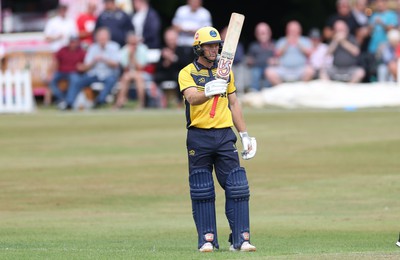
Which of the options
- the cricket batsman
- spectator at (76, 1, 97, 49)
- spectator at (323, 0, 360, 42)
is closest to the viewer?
the cricket batsman

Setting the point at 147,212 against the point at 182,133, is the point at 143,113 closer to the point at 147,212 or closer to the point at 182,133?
the point at 182,133

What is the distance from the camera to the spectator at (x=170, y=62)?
28.5 m

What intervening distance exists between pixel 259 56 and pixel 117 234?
57.4ft

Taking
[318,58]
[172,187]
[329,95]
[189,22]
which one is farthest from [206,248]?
[318,58]

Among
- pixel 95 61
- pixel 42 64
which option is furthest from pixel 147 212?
pixel 42 64

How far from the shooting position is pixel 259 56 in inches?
1169

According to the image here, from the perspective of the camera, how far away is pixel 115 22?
29.5 m

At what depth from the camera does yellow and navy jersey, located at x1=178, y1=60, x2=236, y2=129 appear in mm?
10359

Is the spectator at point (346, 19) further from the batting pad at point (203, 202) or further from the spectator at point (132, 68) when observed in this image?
the batting pad at point (203, 202)

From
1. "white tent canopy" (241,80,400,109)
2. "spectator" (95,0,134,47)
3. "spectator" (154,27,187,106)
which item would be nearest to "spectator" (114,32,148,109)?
"spectator" (154,27,187,106)

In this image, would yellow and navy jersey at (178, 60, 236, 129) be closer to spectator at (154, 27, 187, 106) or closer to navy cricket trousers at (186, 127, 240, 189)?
navy cricket trousers at (186, 127, 240, 189)

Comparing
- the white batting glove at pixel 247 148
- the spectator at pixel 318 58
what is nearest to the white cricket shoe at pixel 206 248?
the white batting glove at pixel 247 148

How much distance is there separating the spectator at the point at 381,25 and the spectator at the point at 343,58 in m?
0.81

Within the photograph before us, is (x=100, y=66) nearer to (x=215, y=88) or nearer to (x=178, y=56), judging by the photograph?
(x=178, y=56)
